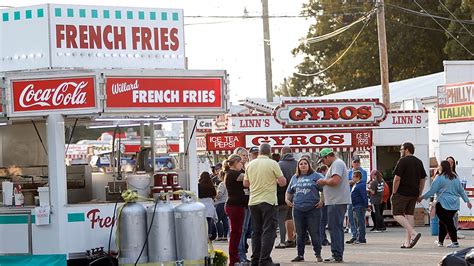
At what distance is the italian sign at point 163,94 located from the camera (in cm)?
1464

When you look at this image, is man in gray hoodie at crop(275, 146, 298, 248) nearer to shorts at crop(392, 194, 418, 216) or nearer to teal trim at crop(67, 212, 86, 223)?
shorts at crop(392, 194, 418, 216)

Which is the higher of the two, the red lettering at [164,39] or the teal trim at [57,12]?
the teal trim at [57,12]

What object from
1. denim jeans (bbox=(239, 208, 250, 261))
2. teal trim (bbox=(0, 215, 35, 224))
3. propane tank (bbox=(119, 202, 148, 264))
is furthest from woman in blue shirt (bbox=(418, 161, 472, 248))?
teal trim (bbox=(0, 215, 35, 224))

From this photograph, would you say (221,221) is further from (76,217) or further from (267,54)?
(267,54)

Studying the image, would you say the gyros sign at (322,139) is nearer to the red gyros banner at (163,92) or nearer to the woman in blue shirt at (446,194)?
the woman in blue shirt at (446,194)

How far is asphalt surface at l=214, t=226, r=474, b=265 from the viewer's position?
1778 cm

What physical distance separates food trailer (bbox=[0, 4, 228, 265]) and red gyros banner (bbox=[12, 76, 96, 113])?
0.01 m

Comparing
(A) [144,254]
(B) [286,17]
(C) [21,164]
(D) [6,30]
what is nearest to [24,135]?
(C) [21,164]

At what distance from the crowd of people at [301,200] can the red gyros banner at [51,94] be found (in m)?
3.06

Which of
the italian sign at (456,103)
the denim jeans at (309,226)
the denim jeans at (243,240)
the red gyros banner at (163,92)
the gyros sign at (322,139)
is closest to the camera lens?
the red gyros banner at (163,92)

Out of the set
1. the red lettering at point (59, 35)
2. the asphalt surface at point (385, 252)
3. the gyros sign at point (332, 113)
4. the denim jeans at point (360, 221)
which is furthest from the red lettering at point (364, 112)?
the red lettering at point (59, 35)

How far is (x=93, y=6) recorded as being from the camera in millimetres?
15312

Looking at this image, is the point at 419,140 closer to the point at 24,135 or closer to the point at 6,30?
the point at 24,135

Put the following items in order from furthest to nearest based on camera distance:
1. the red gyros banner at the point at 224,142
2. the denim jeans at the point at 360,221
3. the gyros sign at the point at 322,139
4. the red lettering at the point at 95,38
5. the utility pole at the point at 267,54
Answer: the utility pole at the point at 267,54 → the red gyros banner at the point at 224,142 → the gyros sign at the point at 322,139 → the denim jeans at the point at 360,221 → the red lettering at the point at 95,38
